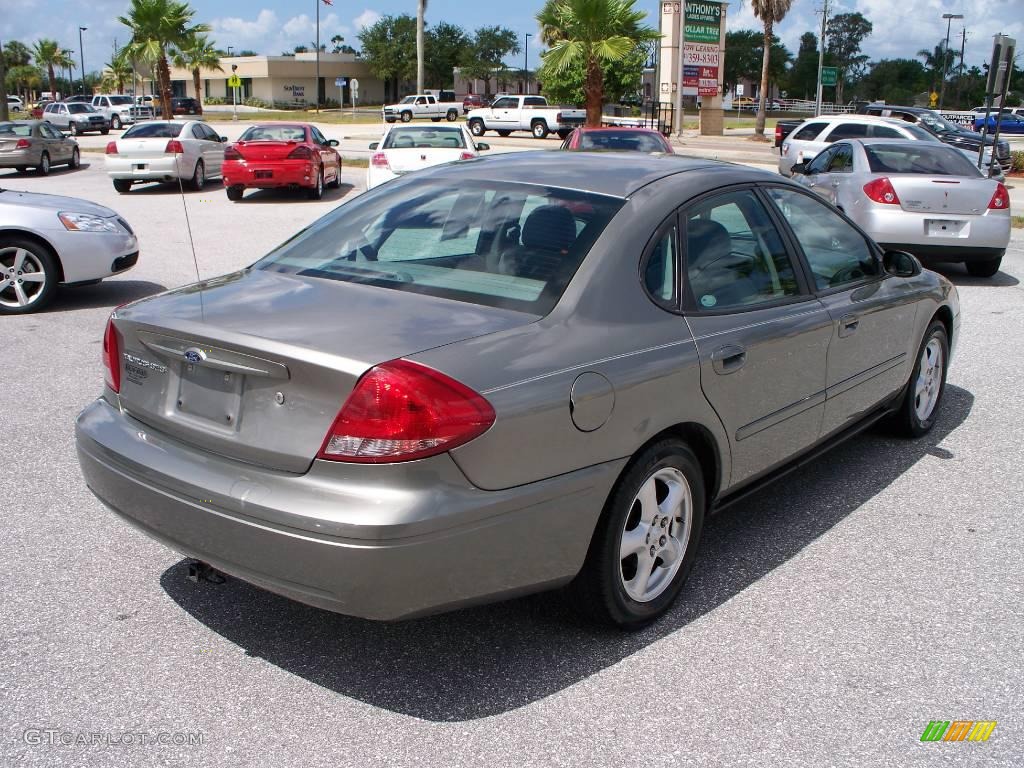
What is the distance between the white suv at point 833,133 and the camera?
742 inches

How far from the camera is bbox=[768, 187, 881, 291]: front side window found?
4.46 m

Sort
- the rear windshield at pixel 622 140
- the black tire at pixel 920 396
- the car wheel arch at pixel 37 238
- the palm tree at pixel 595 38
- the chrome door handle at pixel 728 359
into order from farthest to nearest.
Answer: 1. the palm tree at pixel 595 38
2. the rear windshield at pixel 622 140
3. the car wheel arch at pixel 37 238
4. the black tire at pixel 920 396
5. the chrome door handle at pixel 728 359

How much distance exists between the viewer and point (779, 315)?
4.06 meters

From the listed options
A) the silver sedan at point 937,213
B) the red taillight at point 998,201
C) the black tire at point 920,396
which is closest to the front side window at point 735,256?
the black tire at point 920,396

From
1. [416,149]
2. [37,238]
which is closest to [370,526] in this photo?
[37,238]

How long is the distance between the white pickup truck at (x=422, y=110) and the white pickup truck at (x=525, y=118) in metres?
8.72

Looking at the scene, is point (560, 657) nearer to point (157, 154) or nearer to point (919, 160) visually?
point (919, 160)

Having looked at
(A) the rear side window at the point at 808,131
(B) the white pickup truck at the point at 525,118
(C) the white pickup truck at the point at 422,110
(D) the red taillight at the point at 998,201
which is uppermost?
(C) the white pickup truck at the point at 422,110

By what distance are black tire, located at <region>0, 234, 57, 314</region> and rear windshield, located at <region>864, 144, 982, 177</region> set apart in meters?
8.61

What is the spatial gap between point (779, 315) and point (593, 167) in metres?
0.95

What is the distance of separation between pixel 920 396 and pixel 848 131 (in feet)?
52.0

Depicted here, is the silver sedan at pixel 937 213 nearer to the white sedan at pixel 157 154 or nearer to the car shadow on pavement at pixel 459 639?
the car shadow on pavement at pixel 459 639

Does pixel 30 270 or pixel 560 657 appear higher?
pixel 30 270

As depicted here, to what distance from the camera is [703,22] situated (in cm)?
4894
